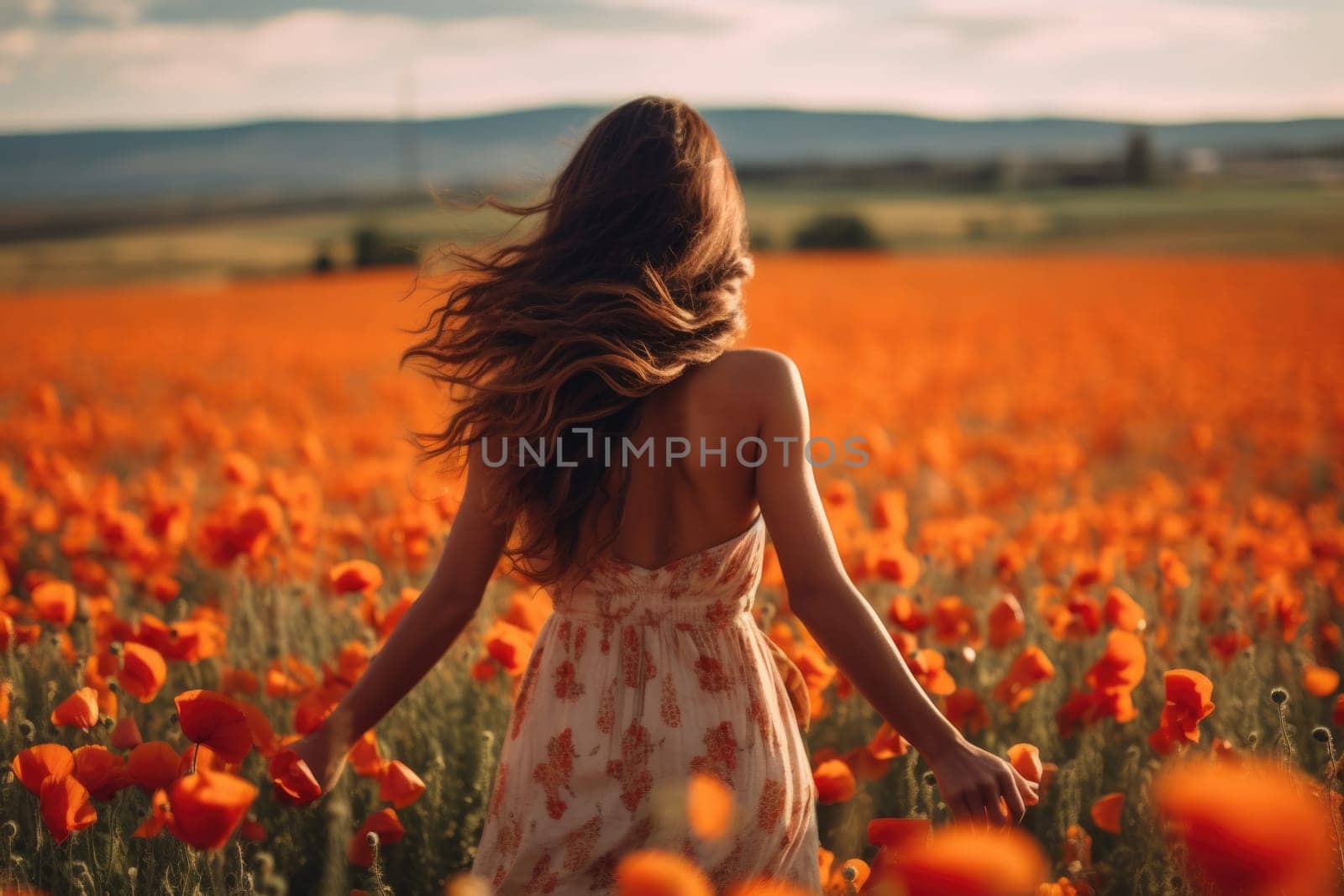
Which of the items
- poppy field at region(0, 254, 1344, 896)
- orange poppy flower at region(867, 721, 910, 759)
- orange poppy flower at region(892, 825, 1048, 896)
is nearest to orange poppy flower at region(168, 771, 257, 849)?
poppy field at region(0, 254, 1344, 896)

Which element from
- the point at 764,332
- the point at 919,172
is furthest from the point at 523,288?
the point at 919,172

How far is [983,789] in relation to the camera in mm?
1628

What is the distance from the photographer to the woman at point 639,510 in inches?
71.1

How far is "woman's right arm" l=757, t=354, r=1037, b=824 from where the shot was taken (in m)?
1.68

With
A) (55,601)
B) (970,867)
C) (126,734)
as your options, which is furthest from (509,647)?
(970,867)

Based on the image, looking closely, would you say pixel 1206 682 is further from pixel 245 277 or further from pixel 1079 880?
pixel 245 277

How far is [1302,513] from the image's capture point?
6.17m

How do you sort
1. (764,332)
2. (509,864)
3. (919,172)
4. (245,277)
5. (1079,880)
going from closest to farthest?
(509,864) → (1079,880) → (764,332) → (245,277) → (919,172)

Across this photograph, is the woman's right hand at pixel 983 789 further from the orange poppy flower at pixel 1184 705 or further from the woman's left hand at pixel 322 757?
the woman's left hand at pixel 322 757

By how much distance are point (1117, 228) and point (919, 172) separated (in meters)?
28.0

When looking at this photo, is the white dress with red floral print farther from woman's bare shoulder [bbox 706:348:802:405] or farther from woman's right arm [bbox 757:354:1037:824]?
woman's bare shoulder [bbox 706:348:802:405]

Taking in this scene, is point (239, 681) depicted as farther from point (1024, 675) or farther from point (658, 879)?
point (658, 879)

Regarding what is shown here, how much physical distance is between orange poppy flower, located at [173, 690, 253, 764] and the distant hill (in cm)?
13240

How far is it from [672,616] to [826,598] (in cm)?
29
